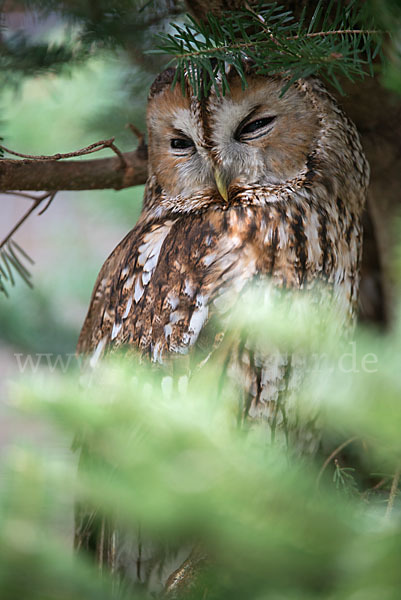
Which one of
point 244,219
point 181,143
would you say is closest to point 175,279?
point 244,219

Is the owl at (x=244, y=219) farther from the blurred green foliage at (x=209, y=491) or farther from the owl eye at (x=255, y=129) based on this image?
the blurred green foliage at (x=209, y=491)

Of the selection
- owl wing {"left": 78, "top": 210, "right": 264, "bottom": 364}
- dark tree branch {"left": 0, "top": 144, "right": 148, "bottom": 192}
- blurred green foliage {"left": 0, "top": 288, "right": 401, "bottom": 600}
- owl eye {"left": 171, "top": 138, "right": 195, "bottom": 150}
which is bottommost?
blurred green foliage {"left": 0, "top": 288, "right": 401, "bottom": 600}

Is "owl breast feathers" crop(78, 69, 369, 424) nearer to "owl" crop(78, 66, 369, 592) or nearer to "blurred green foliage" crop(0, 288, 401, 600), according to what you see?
"owl" crop(78, 66, 369, 592)

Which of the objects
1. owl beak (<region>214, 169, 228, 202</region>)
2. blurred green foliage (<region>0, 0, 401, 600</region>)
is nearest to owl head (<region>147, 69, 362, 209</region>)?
owl beak (<region>214, 169, 228, 202</region>)

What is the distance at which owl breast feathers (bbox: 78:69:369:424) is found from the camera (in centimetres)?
94

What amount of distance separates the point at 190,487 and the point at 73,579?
0.06m

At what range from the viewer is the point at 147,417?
0.24 meters

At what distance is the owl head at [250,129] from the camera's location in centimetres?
94

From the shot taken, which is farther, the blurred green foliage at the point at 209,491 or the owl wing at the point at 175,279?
the owl wing at the point at 175,279

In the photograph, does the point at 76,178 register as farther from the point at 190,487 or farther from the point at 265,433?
the point at 190,487

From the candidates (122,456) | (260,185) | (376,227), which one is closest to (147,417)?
(122,456)

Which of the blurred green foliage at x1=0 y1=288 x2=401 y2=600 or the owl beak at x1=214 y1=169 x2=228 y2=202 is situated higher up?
the owl beak at x1=214 y1=169 x2=228 y2=202

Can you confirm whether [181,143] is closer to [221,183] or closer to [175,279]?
[221,183]

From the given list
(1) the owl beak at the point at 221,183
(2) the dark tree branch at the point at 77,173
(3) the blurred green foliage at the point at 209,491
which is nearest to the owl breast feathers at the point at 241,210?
(1) the owl beak at the point at 221,183
